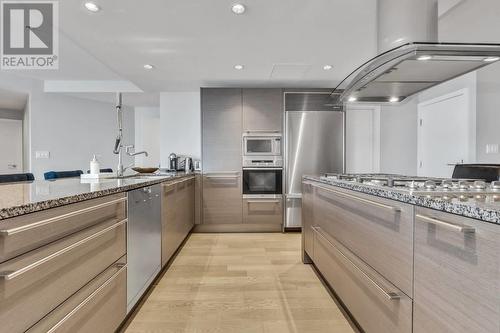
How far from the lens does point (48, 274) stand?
92 cm

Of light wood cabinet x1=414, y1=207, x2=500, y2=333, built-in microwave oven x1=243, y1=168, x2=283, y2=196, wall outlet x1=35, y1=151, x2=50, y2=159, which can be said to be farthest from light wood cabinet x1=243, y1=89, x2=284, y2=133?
wall outlet x1=35, y1=151, x2=50, y2=159

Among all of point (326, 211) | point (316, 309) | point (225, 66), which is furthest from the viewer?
point (225, 66)

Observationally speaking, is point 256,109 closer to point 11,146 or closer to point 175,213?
point 175,213

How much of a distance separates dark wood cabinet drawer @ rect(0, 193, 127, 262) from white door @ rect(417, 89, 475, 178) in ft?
14.0

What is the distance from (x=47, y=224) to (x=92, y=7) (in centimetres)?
202

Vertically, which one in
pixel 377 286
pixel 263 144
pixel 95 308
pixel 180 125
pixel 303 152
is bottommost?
pixel 95 308

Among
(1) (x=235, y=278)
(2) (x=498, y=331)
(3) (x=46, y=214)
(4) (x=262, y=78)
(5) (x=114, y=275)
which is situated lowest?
(1) (x=235, y=278)

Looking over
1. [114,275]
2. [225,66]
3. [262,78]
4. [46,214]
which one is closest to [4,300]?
[46,214]

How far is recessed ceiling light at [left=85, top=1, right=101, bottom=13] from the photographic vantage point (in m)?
2.13

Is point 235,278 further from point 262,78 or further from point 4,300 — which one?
point 262,78

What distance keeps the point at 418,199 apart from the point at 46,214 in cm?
125

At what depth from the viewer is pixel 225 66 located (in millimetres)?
3492

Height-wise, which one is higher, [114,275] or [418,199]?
[418,199]

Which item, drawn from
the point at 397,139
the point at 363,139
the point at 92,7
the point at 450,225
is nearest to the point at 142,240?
the point at 450,225
